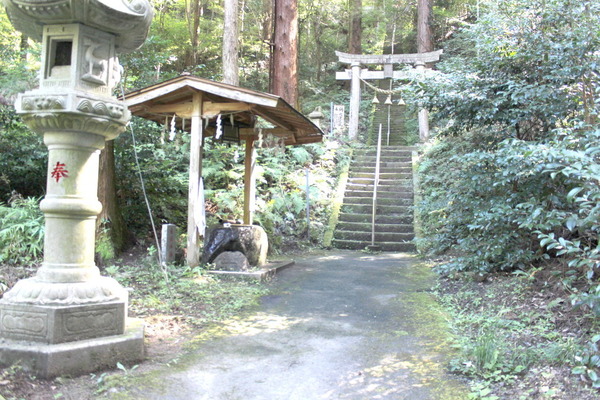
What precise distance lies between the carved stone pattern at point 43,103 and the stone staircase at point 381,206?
329 inches

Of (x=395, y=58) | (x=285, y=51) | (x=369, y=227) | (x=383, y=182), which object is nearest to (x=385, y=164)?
(x=383, y=182)

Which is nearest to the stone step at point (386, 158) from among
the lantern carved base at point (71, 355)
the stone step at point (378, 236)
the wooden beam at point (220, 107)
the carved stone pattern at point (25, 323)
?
the stone step at point (378, 236)

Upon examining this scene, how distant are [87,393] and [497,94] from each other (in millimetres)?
6057

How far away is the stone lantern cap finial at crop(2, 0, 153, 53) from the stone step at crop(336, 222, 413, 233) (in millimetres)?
8514

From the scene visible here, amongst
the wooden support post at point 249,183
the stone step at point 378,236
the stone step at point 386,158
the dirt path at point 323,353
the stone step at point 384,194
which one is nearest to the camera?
the dirt path at point 323,353

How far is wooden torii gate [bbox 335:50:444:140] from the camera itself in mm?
17016

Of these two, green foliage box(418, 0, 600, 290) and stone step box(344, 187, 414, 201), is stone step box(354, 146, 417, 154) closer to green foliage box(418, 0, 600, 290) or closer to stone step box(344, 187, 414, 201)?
stone step box(344, 187, 414, 201)

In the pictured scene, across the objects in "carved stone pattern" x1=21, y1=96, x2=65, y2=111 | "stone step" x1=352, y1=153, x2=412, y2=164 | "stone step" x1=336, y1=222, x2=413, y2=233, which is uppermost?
"stone step" x1=352, y1=153, x2=412, y2=164

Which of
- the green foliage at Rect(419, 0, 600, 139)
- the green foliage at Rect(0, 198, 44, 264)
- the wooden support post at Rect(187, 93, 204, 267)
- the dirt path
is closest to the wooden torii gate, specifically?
the green foliage at Rect(419, 0, 600, 139)

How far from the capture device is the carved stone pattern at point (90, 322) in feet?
11.4

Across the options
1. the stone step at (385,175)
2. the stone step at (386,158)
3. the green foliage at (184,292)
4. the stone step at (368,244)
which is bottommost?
the green foliage at (184,292)

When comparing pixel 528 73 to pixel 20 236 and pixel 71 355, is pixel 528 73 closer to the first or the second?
pixel 71 355

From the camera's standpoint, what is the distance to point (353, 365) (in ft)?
12.3

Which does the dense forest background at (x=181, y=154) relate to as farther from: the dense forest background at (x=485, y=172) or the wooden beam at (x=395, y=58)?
the wooden beam at (x=395, y=58)
